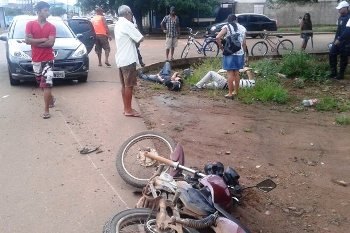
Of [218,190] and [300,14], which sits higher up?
[300,14]

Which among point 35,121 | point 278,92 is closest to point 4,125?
point 35,121

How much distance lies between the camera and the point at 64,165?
528 cm

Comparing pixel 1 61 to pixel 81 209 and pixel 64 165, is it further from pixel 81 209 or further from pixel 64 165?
pixel 81 209

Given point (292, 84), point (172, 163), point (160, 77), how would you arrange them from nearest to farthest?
point (172, 163), point (292, 84), point (160, 77)

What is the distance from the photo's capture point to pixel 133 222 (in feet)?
11.3

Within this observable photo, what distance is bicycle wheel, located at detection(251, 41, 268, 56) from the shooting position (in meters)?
16.7

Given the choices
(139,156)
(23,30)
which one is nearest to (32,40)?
(23,30)

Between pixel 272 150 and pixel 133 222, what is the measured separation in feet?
10.3

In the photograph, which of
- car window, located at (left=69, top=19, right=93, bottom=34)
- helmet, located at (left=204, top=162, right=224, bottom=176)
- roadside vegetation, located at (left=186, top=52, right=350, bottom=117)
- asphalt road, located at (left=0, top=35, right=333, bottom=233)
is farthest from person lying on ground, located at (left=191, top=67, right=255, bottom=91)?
helmet, located at (left=204, top=162, right=224, bottom=176)

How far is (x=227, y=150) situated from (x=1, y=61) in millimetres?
11094

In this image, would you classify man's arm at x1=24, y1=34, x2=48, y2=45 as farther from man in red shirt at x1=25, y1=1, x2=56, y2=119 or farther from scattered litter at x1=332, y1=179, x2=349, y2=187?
scattered litter at x1=332, y1=179, x2=349, y2=187

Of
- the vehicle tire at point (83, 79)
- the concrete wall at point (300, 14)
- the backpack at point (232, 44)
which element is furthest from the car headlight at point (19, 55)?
the concrete wall at point (300, 14)

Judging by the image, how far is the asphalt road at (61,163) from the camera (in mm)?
4055

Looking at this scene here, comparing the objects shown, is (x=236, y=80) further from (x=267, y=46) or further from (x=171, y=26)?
(x=267, y=46)
